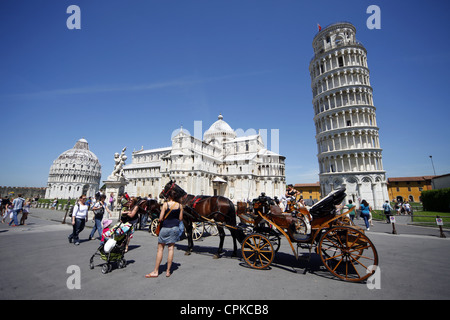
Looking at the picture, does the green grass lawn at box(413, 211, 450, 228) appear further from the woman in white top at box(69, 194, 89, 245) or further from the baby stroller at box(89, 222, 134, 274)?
the woman in white top at box(69, 194, 89, 245)

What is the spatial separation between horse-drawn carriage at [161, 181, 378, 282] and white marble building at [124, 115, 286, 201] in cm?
3570

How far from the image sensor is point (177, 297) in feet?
11.7

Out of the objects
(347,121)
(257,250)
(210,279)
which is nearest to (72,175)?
(210,279)

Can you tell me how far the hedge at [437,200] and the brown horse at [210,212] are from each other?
3223 centimetres

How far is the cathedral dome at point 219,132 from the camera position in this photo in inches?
2368

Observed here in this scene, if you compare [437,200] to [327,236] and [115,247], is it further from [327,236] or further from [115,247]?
[115,247]

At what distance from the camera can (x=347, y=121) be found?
3412 cm

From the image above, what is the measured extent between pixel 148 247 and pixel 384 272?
8042 millimetres

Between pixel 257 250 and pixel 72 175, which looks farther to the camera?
pixel 72 175

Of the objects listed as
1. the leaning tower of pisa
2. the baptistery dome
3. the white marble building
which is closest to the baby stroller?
the leaning tower of pisa

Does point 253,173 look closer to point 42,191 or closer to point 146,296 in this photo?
point 146,296

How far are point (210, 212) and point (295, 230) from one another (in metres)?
3.08

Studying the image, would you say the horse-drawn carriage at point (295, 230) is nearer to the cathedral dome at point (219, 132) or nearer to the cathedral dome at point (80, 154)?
the cathedral dome at point (219, 132)

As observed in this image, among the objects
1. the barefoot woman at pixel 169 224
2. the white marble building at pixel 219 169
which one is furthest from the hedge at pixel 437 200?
the barefoot woman at pixel 169 224
